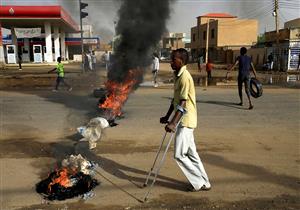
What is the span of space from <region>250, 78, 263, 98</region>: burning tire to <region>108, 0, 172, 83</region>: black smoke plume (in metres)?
3.13

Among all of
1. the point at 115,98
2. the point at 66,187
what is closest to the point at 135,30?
the point at 115,98

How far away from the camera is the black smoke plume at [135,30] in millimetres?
9336

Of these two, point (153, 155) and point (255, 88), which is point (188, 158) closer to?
point (153, 155)

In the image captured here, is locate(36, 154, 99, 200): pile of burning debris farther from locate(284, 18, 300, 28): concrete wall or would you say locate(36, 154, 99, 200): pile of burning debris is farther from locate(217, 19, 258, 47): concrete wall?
locate(284, 18, 300, 28): concrete wall

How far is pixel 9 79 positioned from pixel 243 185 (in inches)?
703

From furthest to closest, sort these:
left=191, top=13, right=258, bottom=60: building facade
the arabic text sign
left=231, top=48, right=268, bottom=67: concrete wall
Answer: left=191, top=13, right=258, bottom=60: building facade
left=231, top=48, right=268, bottom=67: concrete wall
the arabic text sign

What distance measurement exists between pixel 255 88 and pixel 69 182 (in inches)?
287

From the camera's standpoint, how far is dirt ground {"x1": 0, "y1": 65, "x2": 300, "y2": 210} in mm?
3904

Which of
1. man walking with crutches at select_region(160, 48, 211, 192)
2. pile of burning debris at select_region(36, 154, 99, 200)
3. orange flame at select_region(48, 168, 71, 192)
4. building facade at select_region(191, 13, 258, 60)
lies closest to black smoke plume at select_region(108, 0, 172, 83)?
pile of burning debris at select_region(36, 154, 99, 200)

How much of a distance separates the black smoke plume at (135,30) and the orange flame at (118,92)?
176 mm

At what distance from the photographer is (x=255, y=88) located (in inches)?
395

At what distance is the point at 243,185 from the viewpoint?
429 centimetres

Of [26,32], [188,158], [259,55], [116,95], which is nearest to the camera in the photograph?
[188,158]

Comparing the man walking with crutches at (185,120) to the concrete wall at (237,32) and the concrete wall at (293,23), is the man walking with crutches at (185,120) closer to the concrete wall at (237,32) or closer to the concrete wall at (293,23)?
the concrete wall at (237,32)
